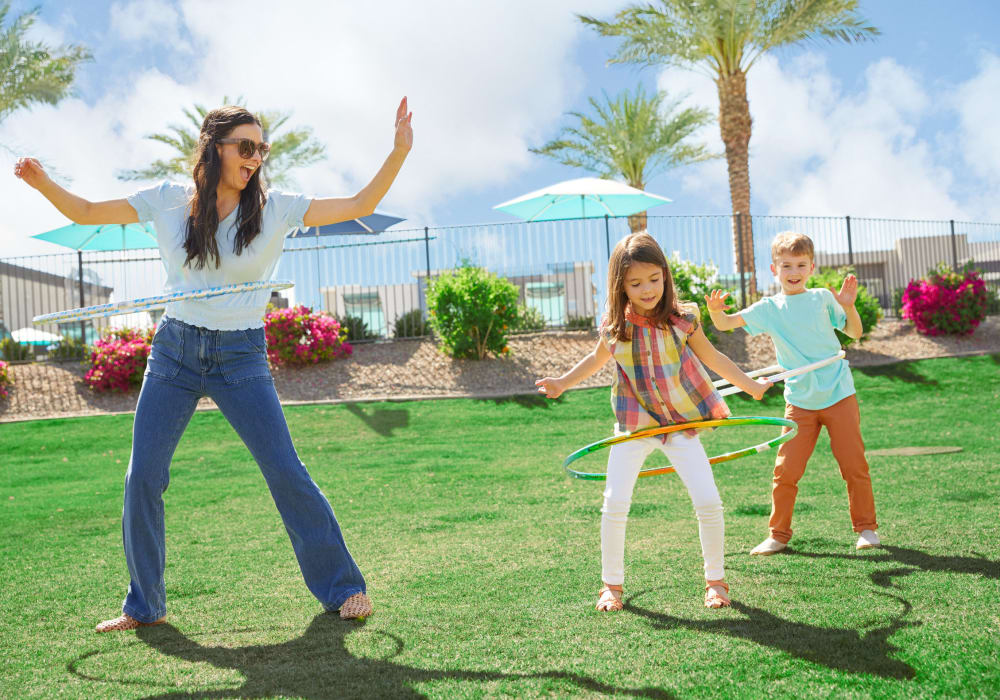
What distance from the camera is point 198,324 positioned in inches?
129

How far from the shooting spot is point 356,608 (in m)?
3.48

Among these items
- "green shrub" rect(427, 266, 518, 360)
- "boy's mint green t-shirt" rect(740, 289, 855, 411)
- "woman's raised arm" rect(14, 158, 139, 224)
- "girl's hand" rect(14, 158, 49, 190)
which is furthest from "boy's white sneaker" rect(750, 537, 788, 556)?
"green shrub" rect(427, 266, 518, 360)

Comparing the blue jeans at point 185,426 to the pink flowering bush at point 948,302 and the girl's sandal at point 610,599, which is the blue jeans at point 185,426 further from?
the pink flowering bush at point 948,302

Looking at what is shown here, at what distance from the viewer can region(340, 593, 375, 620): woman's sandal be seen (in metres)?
3.46

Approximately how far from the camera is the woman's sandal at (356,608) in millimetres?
3461

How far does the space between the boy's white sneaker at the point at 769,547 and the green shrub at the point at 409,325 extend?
13.8 meters

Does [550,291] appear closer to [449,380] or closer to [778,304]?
[449,380]

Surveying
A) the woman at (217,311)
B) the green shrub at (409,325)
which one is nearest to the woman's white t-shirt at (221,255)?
the woman at (217,311)

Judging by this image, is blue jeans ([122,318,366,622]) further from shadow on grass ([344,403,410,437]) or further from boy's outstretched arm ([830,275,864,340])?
shadow on grass ([344,403,410,437])

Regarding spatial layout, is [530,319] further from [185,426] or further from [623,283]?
[185,426]

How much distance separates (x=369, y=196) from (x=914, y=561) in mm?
3027

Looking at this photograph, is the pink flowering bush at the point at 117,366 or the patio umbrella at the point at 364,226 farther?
the patio umbrella at the point at 364,226

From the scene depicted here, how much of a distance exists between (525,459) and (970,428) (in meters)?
5.24

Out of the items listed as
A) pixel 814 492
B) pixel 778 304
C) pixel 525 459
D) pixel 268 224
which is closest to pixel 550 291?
pixel 525 459
